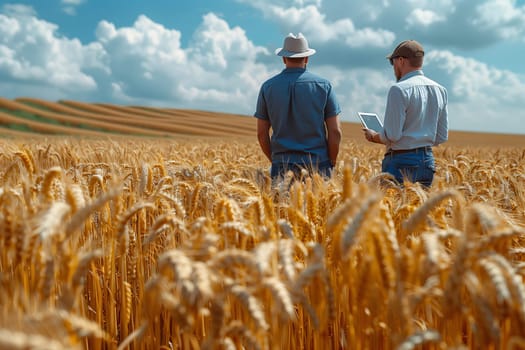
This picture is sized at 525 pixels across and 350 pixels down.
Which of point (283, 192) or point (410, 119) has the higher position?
point (410, 119)

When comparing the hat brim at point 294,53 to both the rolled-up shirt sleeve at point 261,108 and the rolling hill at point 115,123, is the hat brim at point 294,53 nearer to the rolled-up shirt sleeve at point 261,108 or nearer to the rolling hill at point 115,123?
the rolled-up shirt sleeve at point 261,108

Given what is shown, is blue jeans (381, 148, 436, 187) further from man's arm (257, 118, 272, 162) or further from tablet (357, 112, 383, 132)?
man's arm (257, 118, 272, 162)

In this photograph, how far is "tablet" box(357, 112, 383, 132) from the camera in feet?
12.0

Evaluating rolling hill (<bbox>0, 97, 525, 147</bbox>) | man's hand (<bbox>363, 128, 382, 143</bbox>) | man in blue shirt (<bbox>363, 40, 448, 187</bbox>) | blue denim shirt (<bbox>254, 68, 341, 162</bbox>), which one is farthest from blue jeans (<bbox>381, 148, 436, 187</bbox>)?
rolling hill (<bbox>0, 97, 525, 147</bbox>)

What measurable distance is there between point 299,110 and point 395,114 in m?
0.71

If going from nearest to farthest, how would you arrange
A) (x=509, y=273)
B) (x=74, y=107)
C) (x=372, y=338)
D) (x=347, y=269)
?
(x=509, y=273), (x=347, y=269), (x=372, y=338), (x=74, y=107)

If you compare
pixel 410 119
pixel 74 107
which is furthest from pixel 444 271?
pixel 74 107

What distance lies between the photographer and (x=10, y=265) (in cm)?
163

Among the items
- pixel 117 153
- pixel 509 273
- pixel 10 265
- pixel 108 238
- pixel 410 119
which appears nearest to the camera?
pixel 509 273

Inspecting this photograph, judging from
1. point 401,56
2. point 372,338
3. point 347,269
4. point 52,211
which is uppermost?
point 401,56

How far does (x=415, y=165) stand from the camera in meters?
3.40

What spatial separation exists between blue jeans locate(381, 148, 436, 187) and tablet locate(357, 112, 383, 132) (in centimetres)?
32

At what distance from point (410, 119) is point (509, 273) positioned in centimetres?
259

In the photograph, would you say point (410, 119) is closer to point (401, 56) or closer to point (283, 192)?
point (401, 56)
